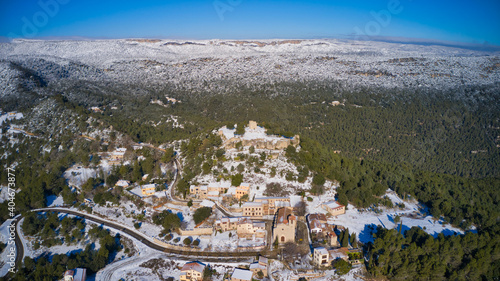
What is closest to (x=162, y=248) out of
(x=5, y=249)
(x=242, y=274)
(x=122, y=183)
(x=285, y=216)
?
(x=242, y=274)

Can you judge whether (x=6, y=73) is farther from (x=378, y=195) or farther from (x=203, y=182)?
(x=378, y=195)

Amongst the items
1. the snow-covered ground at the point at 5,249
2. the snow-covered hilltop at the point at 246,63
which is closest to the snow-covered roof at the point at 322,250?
the snow-covered ground at the point at 5,249

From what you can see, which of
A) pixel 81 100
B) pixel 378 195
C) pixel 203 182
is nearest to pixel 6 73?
pixel 81 100

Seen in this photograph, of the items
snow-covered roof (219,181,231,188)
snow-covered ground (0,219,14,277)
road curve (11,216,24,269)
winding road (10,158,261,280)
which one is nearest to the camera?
snow-covered ground (0,219,14,277)

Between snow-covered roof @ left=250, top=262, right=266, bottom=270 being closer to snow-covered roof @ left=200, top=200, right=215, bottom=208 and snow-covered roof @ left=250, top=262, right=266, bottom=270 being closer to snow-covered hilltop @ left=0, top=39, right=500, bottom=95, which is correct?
snow-covered roof @ left=200, top=200, right=215, bottom=208

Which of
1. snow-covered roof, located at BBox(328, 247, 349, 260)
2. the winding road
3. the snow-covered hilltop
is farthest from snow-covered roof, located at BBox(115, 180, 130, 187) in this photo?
the snow-covered hilltop
